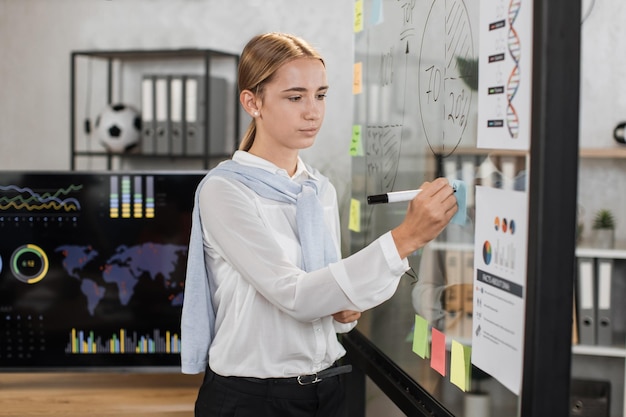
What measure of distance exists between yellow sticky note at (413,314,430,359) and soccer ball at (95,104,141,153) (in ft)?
7.48

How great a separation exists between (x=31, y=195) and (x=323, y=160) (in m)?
1.37

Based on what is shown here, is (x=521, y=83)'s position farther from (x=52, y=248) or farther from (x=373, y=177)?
(x=52, y=248)

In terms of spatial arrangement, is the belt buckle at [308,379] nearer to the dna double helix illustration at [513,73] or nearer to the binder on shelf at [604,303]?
the dna double helix illustration at [513,73]

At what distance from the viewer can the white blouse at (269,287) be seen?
1295 mm

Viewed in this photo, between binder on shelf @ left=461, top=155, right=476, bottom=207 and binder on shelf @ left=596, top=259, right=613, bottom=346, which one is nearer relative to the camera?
binder on shelf @ left=461, top=155, right=476, bottom=207

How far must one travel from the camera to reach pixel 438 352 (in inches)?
57.4

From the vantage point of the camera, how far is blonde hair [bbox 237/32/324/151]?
143 cm

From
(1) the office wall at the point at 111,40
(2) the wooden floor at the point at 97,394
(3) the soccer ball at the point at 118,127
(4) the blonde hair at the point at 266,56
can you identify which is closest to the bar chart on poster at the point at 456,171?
(4) the blonde hair at the point at 266,56

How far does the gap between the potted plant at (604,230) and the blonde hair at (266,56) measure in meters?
2.23

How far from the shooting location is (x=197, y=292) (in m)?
1.50

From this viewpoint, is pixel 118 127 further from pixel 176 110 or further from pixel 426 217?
pixel 426 217

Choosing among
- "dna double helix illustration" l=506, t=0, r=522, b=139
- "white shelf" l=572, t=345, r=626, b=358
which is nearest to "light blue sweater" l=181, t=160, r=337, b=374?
"dna double helix illustration" l=506, t=0, r=522, b=139

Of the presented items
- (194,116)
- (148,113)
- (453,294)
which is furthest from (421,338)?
(148,113)

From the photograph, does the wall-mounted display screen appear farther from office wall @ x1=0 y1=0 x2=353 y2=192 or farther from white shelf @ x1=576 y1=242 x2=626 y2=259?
white shelf @ x1=576 y1=242 x2=626 y2=259
